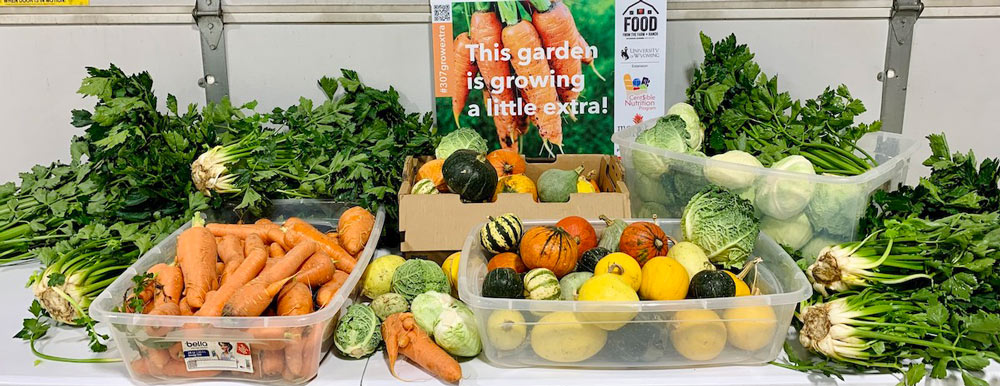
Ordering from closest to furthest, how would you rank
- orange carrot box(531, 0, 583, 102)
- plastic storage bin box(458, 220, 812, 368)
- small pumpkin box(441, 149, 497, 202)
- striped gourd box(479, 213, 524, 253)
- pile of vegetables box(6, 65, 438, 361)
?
plastic storage bin box(458, 220, 812, 368), striped gourd box(479, 213, 524, 253), small pumpkin box(441, 149, 497, 202), pile of vegetables box(6, 65, 438, 361), orange carrot box(531, 0, 583, 102)

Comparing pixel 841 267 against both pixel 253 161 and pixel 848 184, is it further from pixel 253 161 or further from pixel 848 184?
pixel 253 161

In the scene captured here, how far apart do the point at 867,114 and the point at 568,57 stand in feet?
3.18

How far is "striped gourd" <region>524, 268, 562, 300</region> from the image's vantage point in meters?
1.43

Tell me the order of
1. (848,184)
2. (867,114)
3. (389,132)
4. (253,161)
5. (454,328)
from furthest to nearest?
(867,114) → (389,132) → (253,161) → (848,184) → (454,328)

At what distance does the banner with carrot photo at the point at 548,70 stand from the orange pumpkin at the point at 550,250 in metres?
0.77

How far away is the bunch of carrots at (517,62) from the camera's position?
2150 mm

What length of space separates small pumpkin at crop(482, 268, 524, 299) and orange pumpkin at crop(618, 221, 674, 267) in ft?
0.90

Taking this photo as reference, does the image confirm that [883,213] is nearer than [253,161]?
Yes

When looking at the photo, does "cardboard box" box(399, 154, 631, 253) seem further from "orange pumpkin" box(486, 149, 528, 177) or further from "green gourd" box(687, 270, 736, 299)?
"green gourd" box(687, 270, 736, 299)

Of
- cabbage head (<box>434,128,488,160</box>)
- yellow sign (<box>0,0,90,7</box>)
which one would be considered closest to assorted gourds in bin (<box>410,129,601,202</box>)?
cabbage head (<box>434,128,488,160</box>)

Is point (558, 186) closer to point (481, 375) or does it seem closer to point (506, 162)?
point (506, 162)

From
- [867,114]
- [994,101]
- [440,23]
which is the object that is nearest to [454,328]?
[440,23]

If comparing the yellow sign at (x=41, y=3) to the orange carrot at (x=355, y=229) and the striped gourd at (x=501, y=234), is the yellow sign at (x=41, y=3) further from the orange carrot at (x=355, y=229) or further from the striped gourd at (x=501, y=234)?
the striped gourd at (x=501, y=234)

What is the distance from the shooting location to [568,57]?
2.19 meters
